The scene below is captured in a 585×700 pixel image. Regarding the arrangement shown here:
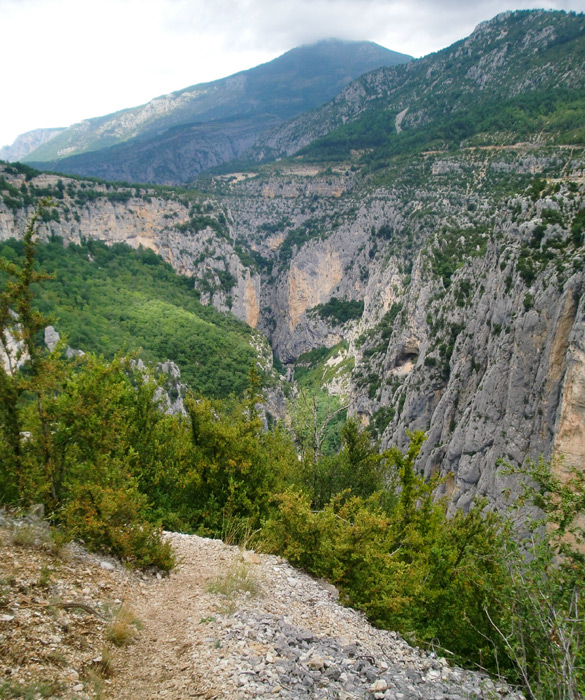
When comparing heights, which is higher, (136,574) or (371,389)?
(136,574)

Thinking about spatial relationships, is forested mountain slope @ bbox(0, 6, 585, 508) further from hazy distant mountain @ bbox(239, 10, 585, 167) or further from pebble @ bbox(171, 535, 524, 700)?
pebble @ bbox(171, 535, 524, 700)

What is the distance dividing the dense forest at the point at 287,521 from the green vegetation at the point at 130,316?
36026 mm

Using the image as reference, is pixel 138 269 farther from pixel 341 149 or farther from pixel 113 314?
pixel 341 149

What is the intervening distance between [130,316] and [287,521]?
5233cm

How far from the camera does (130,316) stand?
5678 cm

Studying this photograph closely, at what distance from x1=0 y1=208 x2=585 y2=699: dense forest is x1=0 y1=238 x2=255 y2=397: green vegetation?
36026mm

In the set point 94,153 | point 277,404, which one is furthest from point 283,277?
point 94,153

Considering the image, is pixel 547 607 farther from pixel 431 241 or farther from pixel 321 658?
pixel 431 241

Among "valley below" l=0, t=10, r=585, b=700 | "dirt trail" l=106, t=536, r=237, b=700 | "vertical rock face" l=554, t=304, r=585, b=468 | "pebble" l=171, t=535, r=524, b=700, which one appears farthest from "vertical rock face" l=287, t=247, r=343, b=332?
"dirt trail" l=106, t=536, r=237, b=700

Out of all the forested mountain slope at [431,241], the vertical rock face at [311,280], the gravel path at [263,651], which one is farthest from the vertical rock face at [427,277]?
the gravel path at [263,651]

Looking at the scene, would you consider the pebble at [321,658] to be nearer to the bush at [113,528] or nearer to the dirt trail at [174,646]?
the dirt trail at [174,646]

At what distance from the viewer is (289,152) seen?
530ft

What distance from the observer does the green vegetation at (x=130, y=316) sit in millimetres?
49062

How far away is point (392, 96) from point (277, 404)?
107 metres
